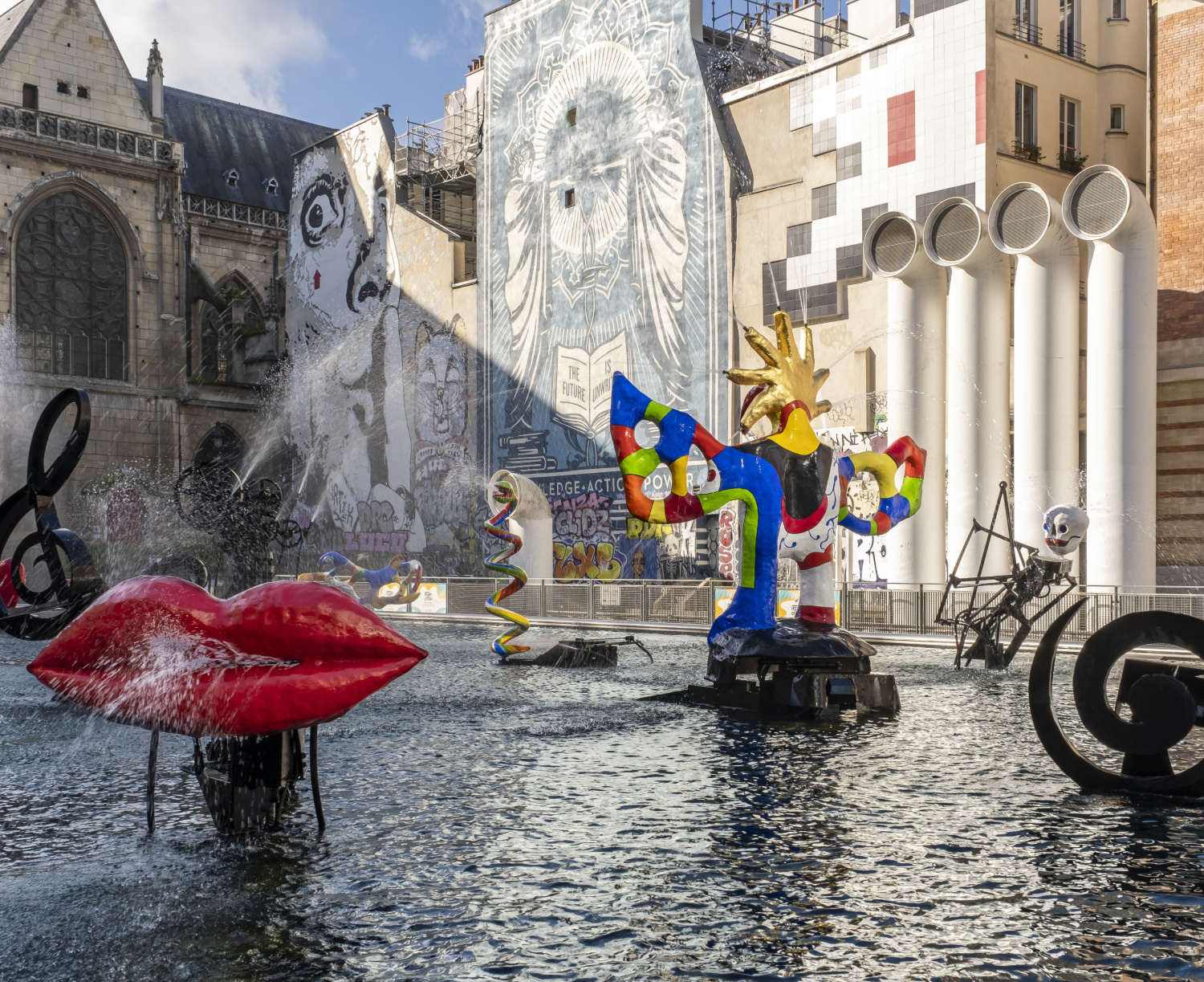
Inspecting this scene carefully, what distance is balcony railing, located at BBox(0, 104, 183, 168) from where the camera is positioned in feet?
153

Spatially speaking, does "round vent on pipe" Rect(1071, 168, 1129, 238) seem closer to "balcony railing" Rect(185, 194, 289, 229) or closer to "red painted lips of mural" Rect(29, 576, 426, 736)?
"red painted lips of mural" Rect(29, 576, 426, 736)

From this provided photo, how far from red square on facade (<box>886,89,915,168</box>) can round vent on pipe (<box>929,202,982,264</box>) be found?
2966mm

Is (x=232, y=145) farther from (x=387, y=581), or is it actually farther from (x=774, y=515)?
(x=774, y=515)

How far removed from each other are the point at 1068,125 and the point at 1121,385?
29.8ft

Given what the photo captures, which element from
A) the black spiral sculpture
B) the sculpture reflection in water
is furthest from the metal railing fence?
the black spiral sculpture

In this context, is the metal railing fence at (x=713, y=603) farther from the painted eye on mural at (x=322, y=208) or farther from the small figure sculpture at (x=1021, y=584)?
the painted eye on mural at (x=322, y=208)

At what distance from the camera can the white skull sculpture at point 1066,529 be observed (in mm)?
16297

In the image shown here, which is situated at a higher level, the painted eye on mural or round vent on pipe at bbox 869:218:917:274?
the painted eye on mural

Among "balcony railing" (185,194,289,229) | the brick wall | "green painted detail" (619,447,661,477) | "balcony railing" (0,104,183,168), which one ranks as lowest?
"green painted detail" (619,447,661,477)

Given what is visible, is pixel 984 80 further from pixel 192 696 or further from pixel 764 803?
pixel 192 696

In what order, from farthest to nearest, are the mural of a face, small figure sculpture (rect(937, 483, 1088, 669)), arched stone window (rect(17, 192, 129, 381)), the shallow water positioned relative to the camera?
arched stone window (rect(17, 192, 129, 381)), the mural of a face, small figure sculpture (rect(937, 483, 1088, 669)), the shallow water

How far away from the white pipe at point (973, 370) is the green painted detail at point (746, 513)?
12.5 metres

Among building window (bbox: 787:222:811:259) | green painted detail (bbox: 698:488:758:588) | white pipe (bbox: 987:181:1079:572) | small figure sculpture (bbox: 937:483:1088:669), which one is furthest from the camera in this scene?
building window (bbox: 787:222:811:259)

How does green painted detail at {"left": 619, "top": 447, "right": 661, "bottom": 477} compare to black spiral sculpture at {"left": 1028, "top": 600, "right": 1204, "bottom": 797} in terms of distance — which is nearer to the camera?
black spiral sculpture at {"left": 1028, "top": 600, "right": 1204, "bottom": 797}
